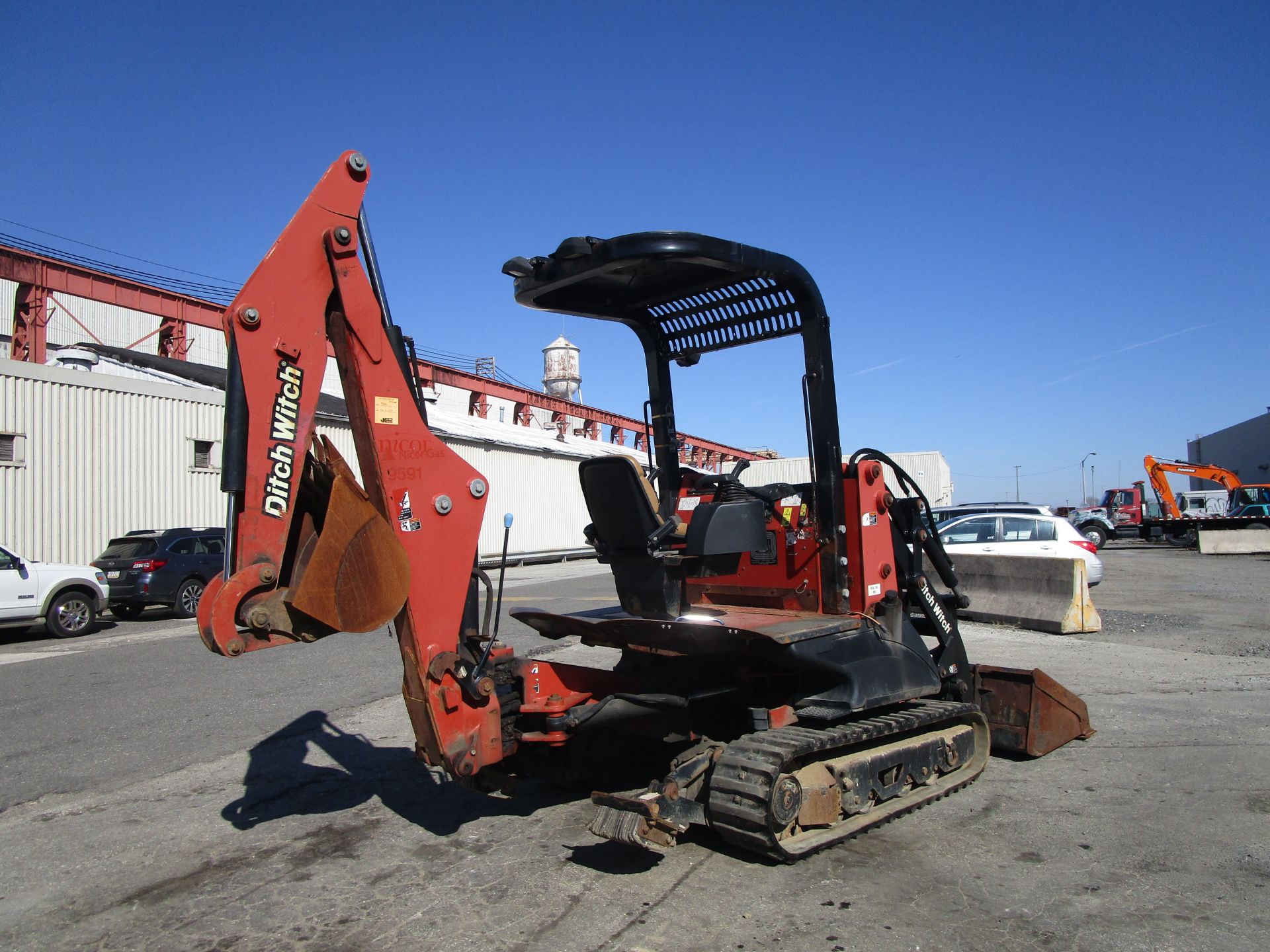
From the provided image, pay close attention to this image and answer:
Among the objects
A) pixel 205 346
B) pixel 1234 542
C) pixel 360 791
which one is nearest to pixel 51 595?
pixel 360 791

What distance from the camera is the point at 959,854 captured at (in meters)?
4.46

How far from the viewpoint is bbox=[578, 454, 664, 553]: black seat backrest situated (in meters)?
4.56

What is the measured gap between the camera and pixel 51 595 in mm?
14125

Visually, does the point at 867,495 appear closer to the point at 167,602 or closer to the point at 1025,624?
the point at 1025,624

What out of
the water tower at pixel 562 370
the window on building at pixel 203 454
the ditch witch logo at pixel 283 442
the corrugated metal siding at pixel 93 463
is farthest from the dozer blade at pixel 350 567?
the water tower at pixel 562 370

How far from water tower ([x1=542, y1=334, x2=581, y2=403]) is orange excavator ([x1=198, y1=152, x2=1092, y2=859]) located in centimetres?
5703

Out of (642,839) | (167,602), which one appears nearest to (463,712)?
(642,839)

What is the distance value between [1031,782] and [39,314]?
79.3 feet

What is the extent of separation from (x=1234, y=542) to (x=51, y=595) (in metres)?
31.4

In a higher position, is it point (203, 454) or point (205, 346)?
point (205, 346)

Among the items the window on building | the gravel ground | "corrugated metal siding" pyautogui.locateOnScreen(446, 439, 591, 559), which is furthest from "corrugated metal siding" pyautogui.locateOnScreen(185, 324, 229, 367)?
the gravel ground

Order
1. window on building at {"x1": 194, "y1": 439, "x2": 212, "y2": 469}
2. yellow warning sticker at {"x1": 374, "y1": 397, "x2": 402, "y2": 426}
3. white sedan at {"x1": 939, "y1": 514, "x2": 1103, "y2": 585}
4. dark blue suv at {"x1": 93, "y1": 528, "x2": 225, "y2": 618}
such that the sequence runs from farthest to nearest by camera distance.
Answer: window on building at {"x1": 194, "y1": 439, "x2": 212, "y2": 469} < dark blue suv at {"x1": 93, "y1": 528, "x2": 225, "y2": 618} < white sedan at {"x1": 939, "y1": 514, "x2": 1103, "y2": 585} < yellow warning sticker at {"x1": 374, "y1": 397, "x2": 402, "y2": 426}

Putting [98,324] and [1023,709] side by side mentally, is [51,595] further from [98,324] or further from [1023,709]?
[98,324]

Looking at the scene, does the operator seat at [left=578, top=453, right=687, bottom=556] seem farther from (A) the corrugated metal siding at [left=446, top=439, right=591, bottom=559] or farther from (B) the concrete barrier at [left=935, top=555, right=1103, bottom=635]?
(A) the corrugated metal siding at [left=446, top=439, right=591, bottom=559]
